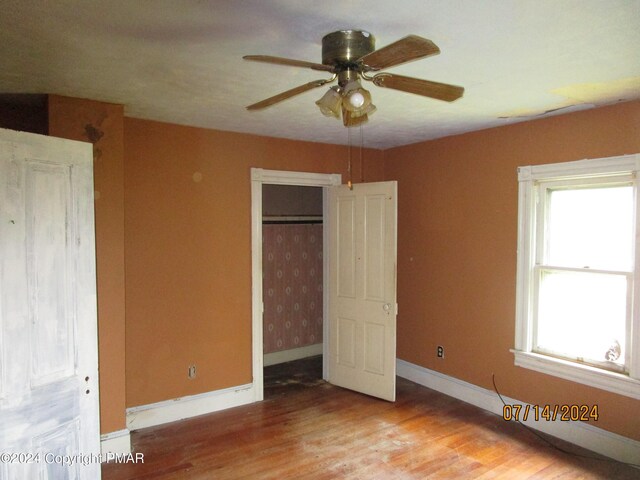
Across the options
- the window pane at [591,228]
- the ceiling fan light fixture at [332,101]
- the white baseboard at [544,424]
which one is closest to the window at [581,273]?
the window pane at [591,228]

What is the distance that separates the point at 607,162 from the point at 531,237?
78 cm

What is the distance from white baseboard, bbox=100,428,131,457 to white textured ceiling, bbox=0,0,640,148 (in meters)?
2.35

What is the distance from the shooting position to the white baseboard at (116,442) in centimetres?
309

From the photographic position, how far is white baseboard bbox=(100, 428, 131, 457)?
10.1ft

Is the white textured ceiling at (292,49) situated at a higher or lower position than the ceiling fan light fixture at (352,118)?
higher

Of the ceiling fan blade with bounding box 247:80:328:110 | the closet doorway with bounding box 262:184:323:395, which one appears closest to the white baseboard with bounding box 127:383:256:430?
the closet doorway with bounding box 262:184:323:395

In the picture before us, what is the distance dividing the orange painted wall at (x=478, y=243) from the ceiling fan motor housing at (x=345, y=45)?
7.22 ft

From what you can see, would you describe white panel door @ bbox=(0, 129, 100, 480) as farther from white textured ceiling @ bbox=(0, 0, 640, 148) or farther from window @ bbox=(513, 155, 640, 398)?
window @ bbox=(513, 155, 640, 398)

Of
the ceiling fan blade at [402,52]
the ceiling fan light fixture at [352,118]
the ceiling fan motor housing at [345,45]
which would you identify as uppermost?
the ceiling fan motor housing at [345,45]

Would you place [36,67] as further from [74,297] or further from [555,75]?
[555,75]

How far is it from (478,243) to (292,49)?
2.67 meters

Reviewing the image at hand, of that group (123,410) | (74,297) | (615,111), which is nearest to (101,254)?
(74,297)

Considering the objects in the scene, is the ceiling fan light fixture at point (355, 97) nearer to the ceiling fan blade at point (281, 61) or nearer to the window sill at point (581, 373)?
the ceiling fan blade at point (281, 61)

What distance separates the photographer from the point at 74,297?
7.36 feet
